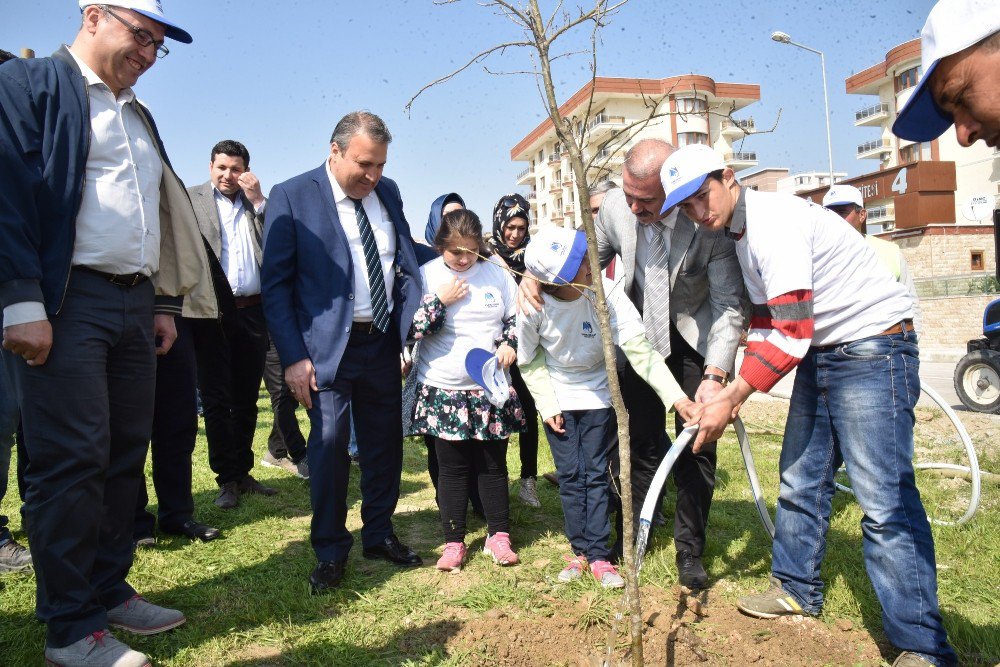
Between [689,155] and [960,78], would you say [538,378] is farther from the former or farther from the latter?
[960,78]

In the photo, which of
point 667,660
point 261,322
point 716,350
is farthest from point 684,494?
point 261,322

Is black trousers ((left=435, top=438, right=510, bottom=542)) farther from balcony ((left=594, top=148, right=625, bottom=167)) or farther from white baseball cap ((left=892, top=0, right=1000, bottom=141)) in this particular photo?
white baseball cap ((left=892, top=0, right=1000, bottom=141))

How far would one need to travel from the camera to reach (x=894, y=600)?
2467mm

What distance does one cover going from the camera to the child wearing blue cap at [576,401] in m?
3.37

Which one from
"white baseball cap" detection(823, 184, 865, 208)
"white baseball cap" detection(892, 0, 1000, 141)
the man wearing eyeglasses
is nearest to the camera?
"white baseball cap" detection(892, 0, 1000, 141)

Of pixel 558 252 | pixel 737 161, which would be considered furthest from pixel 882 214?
pixel 558 252

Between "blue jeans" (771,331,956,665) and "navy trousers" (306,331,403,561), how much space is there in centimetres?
204

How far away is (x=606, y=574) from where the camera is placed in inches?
127

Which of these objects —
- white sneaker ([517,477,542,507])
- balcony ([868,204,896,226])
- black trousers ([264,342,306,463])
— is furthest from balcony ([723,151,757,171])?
balcony ([868,204,896,226])

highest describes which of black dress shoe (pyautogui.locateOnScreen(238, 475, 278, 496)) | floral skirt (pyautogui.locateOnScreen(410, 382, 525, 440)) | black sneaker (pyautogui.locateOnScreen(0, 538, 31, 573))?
floral skirt (pyautogui.locateOnScreen(410, 382, 525, 440))

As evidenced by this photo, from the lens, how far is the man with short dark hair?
184 inches

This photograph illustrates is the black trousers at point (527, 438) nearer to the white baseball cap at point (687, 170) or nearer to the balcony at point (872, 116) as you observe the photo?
the white baseball cap at point (687, 170)

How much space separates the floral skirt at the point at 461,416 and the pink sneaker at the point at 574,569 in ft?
2.44

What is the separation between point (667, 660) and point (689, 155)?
75.0 inches
